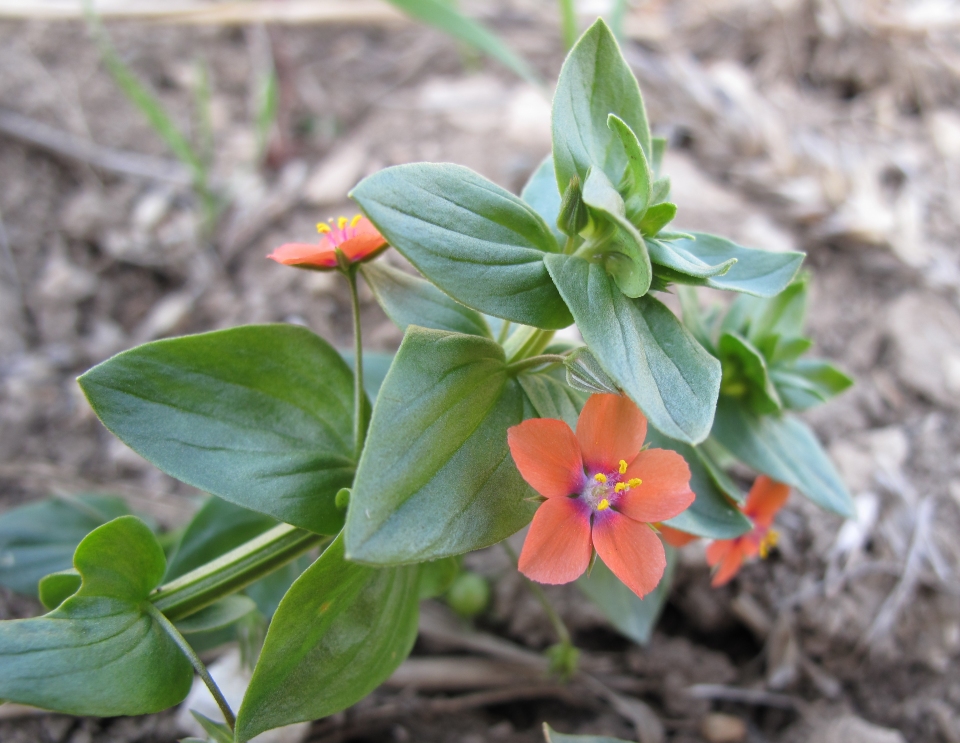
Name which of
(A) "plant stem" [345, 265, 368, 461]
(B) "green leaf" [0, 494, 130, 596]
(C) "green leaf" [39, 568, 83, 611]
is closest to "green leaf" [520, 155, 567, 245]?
(A) "plant stem" [345, 265, 368, 461]

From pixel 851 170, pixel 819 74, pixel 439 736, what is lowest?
pixel 439 736

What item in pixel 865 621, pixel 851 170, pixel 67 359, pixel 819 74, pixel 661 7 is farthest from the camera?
pixel 661 7

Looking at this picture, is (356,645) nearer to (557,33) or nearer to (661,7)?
(557,33)

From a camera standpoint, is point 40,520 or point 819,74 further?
point 819,74

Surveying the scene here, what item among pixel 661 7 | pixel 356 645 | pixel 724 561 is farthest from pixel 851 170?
pixel 356 645

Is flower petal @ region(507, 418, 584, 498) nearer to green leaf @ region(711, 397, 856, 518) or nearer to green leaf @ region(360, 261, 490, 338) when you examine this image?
green leaf @ region(360, 261, 490, 338)

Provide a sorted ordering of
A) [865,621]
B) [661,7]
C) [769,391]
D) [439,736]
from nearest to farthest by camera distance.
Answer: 1. [769,391]
2. [439,736]
3. [865,621]
4. [661,7]

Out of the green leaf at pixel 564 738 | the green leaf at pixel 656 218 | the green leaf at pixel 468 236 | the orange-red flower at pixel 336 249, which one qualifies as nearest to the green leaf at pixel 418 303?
the orange-red flower at pixel 336 249
